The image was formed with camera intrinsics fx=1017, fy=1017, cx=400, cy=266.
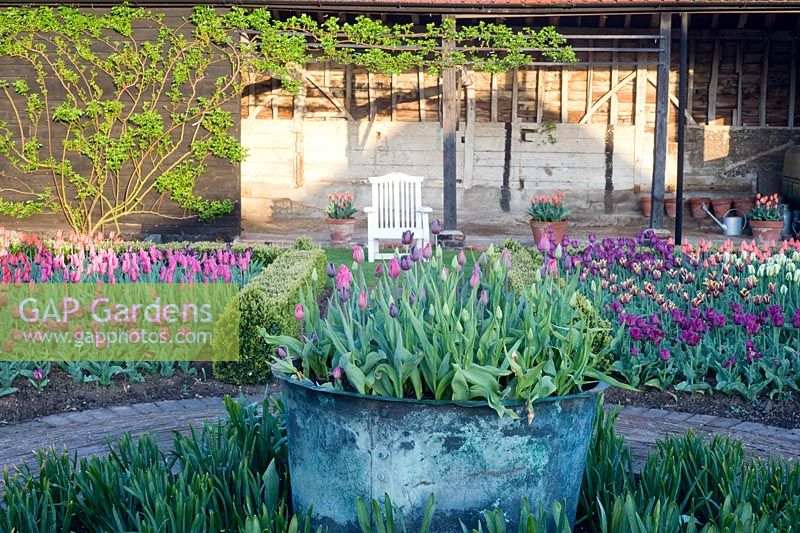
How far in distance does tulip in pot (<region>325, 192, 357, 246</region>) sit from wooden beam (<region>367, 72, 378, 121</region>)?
3.21 meters

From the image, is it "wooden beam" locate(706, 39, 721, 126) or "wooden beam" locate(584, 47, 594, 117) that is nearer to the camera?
"wooden beam" locate(706, 39, 721, 126)

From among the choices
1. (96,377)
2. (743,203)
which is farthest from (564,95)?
(96,377)

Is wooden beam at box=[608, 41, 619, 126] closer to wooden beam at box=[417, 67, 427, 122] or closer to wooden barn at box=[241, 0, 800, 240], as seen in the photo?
wooden barn at box=[241, 0, 800, 240]

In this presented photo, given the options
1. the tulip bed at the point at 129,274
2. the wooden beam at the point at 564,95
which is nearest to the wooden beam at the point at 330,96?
the wooden beam at the point at 564,95

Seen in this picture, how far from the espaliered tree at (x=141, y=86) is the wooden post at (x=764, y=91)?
462 centimetres

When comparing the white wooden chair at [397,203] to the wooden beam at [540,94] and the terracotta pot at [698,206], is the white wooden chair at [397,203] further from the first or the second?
the terracotta pot at [698,206]

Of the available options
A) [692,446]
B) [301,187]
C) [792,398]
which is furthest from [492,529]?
[301,187]

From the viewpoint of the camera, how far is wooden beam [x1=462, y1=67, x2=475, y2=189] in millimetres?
16188

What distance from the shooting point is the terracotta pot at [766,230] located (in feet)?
43.6

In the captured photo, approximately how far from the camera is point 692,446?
3990 mm

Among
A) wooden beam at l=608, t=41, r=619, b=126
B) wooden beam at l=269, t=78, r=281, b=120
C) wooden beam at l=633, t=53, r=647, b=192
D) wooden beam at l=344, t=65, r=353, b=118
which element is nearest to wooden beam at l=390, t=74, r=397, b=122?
wooden beam at l=344, t=65, r=353, b=118

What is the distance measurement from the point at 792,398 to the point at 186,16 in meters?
9.59

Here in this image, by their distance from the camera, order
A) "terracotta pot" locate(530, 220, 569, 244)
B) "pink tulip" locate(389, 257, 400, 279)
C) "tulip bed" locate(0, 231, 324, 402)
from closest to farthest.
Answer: "pink tulip" locate(389, 257, 400, 279), "tulip bed" locate(0, 231, 324, 402), "terracotta pot" locate(530, 220, 569, 244)

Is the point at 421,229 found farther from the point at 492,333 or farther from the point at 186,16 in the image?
the point at 492,333
